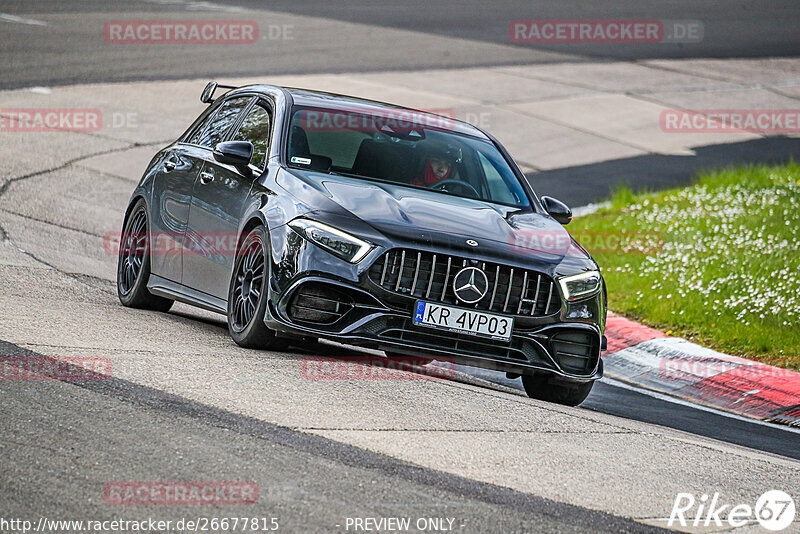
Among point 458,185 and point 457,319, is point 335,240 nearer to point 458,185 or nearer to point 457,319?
point 457,319

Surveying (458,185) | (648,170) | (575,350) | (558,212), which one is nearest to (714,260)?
(558,212)

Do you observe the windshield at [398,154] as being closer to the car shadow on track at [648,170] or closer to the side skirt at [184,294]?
the side skirt at [184,294]

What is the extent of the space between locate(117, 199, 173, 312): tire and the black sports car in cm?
12

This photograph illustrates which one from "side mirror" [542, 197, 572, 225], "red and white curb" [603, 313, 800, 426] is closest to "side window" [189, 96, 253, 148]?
"side mirror" [542, 197, 572, 225]

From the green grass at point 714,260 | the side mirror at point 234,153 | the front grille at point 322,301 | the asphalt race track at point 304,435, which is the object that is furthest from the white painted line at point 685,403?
the side mirror at point 234,153

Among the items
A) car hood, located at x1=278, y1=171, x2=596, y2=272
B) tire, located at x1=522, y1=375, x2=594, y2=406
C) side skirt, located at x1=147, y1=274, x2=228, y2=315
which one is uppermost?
car hood, located at x1=278, y1=171, x2=596, y2=272

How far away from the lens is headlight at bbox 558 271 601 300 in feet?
23.8

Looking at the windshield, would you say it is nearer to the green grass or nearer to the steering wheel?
the steering wheel

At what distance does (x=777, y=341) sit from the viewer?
32.7ft

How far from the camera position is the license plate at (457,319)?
696 cm

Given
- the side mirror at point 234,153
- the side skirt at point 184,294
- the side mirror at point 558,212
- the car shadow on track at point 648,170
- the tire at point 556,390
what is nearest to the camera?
the tire at point 556,390

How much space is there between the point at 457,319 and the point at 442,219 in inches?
26.5

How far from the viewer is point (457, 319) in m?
6.99

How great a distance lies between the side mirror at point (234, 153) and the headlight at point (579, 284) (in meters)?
2.19
